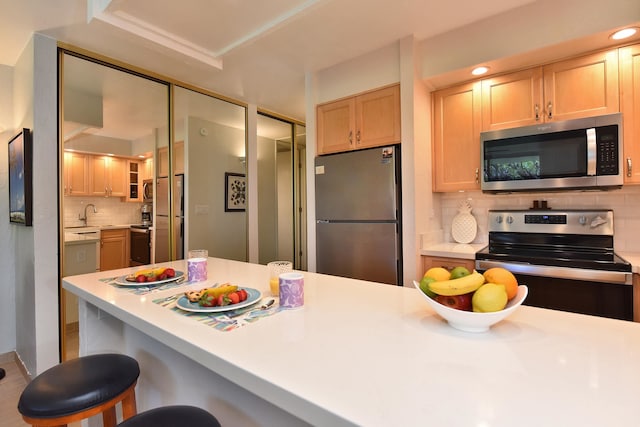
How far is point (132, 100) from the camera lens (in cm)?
286

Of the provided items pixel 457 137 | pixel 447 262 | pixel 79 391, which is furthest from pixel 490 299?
pixel 457 137

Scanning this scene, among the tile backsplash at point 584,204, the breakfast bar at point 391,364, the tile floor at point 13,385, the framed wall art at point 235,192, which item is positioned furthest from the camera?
the framed wall art at point 235,192

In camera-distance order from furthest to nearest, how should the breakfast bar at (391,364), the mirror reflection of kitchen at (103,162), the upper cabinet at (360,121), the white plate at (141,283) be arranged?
the upper cabinet at (360,121)
the mirror reflection of kitchen at (103,162)
the white plate at (141,283)
the breakfast bar at (391,364)

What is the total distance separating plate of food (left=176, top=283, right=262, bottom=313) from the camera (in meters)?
0.99

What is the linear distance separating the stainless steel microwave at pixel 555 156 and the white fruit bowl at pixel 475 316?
5.33 feet

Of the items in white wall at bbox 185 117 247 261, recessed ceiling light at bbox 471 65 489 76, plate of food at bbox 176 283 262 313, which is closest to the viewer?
plate of food at bbox 176 283 262 313

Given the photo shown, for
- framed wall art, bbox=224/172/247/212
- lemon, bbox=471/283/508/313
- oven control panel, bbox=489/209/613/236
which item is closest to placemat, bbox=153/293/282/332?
lemon, bbox=471/283/508/313

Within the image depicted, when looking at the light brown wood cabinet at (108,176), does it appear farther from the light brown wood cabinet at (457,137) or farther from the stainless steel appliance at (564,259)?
the stainless steel appliance at (564,259)

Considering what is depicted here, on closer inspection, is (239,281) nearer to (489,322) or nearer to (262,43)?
(489,322)

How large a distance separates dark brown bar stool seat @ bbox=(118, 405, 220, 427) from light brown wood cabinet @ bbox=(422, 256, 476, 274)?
5.91 feet

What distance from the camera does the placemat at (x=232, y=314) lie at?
0.90 m

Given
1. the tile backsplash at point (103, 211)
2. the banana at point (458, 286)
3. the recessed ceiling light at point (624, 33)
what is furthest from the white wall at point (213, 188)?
the recessed ceiling light at point (624, 33)

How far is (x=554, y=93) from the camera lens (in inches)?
82.9

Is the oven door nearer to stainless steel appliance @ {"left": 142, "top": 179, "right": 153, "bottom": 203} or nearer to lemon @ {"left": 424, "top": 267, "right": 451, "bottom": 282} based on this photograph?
lemon @ {"left": 424, "top": 267, "right": 451, "bottom": 282}
